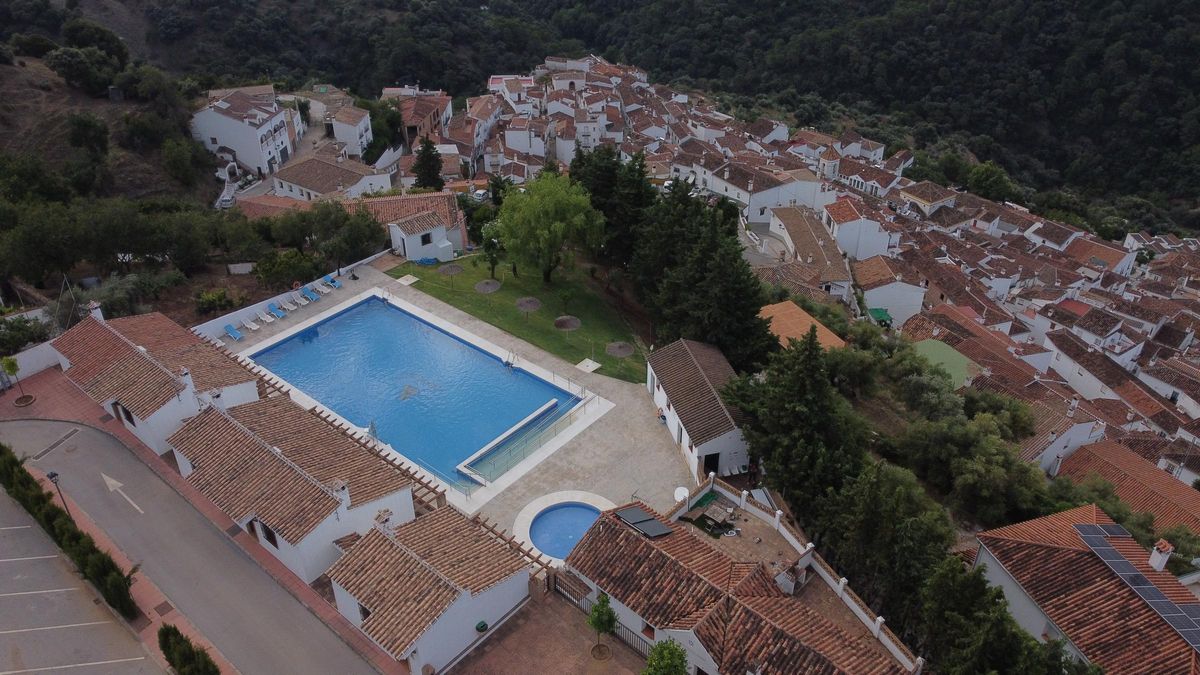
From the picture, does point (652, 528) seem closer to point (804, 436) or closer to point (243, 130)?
point (804, 436)

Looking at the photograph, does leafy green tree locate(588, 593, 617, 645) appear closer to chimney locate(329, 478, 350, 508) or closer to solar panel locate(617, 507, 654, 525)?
solar panel locate(617, 507, 654, 525)

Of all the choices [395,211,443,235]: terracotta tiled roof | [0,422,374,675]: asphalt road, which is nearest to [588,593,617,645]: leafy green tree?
[0,422,374,675]: asphalt road

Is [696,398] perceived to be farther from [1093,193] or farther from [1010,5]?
[1010,5]

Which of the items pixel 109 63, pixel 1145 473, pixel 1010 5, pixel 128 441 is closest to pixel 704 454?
pixel 128 441

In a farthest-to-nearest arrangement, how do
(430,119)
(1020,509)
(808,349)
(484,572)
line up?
(430,119), (1020,509), (808,349), (484,572)

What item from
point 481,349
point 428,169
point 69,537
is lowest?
point 428,169

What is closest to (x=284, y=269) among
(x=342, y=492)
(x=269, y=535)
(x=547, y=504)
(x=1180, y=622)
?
(x=269, y=535)
